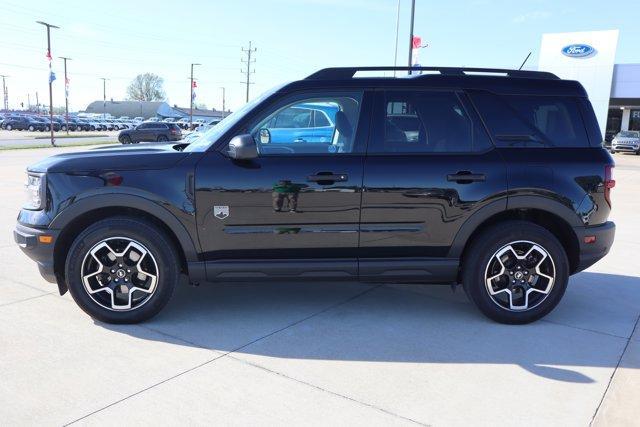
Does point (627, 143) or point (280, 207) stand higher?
point (627, 143)

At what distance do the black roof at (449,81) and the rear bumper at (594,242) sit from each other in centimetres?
109

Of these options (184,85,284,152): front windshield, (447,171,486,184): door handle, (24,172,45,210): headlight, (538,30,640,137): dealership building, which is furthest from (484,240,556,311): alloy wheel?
(538,30,640,137): dealership building

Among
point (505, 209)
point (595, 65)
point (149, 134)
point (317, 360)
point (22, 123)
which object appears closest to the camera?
point (317, 360)

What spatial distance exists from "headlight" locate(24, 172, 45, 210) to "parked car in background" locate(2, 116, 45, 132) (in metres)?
63.4

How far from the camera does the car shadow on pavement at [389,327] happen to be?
3639mm

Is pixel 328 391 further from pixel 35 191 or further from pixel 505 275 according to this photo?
pixel 35 191

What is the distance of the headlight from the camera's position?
393cm

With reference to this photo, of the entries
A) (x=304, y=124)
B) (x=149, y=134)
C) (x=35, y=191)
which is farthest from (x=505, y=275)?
(x=149, y=134)

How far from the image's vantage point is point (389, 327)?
4121 millimetres

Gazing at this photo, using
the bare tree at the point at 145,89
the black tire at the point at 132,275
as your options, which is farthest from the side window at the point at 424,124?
the bare tree at the point at 145,89

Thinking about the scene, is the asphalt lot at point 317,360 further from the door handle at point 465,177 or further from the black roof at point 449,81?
the black roof at point 449,81

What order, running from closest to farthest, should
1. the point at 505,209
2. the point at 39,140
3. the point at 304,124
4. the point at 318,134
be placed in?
1. the point at 505,209
2. the point at 318,134
3. the point at 304,124
4. the point at 39,140

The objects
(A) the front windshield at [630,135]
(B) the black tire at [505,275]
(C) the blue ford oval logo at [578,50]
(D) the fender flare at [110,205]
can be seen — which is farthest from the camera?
(C) the blue ford oval logo at [578,50]

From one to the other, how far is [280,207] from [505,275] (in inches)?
74.4
